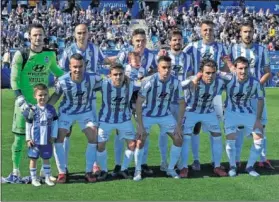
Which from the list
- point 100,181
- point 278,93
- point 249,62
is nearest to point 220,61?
point 249,62

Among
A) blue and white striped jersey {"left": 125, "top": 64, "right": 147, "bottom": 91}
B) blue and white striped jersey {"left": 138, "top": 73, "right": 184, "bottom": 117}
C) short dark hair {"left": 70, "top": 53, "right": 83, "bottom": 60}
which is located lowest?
blue and white striped jersey {"left": 138, "top": 73, "right": 184, "bottom": 117}

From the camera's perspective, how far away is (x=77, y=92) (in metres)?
7.84

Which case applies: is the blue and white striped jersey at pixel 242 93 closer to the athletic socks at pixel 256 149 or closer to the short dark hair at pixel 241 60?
the short dark hair at pixel 241 60

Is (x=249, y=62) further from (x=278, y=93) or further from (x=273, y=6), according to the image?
(x=273, y=6)

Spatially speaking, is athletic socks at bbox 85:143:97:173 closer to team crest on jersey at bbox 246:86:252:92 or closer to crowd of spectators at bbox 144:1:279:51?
team crest on jersey at bbox 246:86:252:92

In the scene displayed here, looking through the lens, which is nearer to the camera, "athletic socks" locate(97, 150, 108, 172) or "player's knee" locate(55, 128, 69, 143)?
"player's knee" locate(55, 128, 69, 143)

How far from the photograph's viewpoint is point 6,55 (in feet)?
78.2

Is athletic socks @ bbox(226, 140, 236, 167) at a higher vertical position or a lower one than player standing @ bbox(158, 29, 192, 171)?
lower

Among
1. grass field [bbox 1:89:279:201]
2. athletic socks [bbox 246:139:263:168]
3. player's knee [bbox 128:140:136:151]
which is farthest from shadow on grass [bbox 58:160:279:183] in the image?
player's knee [bbox 128:140:136:151]

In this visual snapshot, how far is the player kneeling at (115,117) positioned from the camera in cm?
792

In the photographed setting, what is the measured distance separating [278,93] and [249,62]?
13.0 m

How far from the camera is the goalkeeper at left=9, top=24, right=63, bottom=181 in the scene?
7.58 metres

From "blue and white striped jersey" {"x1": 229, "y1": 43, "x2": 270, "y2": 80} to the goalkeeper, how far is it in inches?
109

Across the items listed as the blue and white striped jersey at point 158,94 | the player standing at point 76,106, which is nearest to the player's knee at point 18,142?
the player standing at point 76,106
